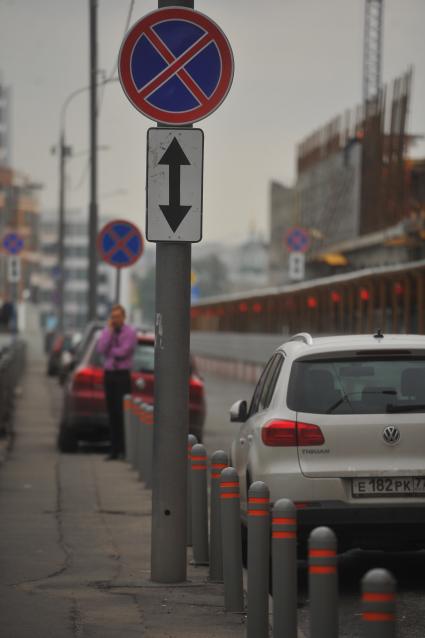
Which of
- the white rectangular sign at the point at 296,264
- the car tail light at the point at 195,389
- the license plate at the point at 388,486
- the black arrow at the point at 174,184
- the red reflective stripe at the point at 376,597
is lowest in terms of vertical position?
the license plate at the point at 388,486

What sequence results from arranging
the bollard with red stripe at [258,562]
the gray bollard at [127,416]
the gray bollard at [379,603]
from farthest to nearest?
1. the gray bollard at [127,416]
2. the bollard with red stripe at [258,562]
3. the gray bollard at [379,603]

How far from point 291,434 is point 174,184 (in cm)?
164

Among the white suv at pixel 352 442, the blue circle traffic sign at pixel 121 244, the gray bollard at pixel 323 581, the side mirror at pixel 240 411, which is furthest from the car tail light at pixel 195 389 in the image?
the gray bollard at pixel 323 581

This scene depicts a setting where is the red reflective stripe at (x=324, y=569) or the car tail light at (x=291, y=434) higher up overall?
the car tail light at (x=291, y=434)

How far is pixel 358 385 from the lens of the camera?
9.72m

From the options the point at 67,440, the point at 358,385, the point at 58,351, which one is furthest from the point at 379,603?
the point at 58,351

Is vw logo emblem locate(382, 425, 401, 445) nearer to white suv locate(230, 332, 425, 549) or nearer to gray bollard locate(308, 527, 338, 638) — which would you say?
white suv locate(230, 332, 425, 549)

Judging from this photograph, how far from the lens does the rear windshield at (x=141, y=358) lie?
20.6 meters

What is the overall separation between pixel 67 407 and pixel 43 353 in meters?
71.6

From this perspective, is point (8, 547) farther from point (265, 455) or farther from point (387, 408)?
point (387, 408)

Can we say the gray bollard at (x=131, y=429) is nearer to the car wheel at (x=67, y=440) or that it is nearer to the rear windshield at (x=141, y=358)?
the rear windshield at (x=141, y=358)

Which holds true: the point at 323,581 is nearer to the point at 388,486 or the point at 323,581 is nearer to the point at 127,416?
the point at 388,486

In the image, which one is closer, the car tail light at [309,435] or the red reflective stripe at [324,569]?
the red reflective stripe at [324,569]

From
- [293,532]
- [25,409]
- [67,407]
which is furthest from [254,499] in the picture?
[25,409]
